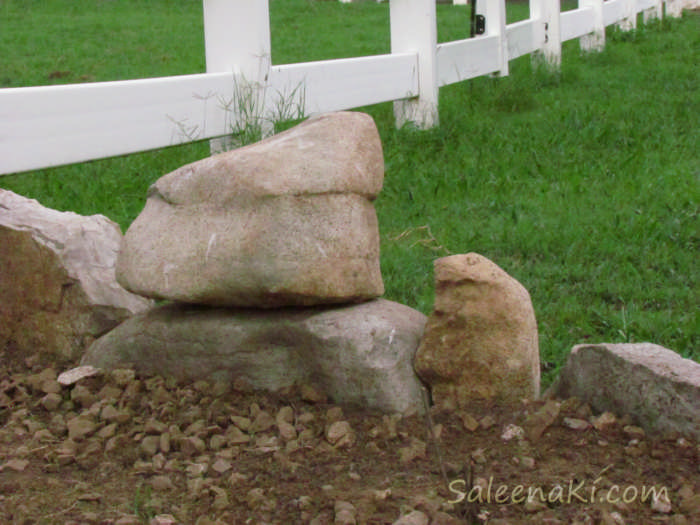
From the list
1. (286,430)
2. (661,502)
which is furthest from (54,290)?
(661,502)

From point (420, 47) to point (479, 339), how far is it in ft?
14.1

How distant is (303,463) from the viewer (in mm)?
2320

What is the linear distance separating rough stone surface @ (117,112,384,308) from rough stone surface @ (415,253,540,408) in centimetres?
28

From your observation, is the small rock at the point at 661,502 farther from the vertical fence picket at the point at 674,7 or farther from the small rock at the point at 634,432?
the vertical fence picket at the point at 674,7

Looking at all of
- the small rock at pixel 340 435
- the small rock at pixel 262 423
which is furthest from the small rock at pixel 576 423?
the small rock at pixel 262 423

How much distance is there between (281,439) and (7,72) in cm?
653

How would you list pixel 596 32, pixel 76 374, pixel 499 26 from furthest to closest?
1. pixel 596 32
2. pixel 499 26
3. pixel 76 374

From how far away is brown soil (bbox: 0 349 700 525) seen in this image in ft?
6.77

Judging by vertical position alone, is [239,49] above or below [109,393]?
above

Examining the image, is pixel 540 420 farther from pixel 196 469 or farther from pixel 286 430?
pixel 196 469

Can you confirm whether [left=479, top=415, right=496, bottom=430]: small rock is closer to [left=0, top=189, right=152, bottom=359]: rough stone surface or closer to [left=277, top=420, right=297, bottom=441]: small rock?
[left=277, top=420, right=297, bottom=441]: small rock

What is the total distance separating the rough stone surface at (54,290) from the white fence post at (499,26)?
546 centimetres

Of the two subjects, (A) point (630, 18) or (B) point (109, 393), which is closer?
(B) point (109, 393)

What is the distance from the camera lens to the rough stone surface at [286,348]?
2568 mm
